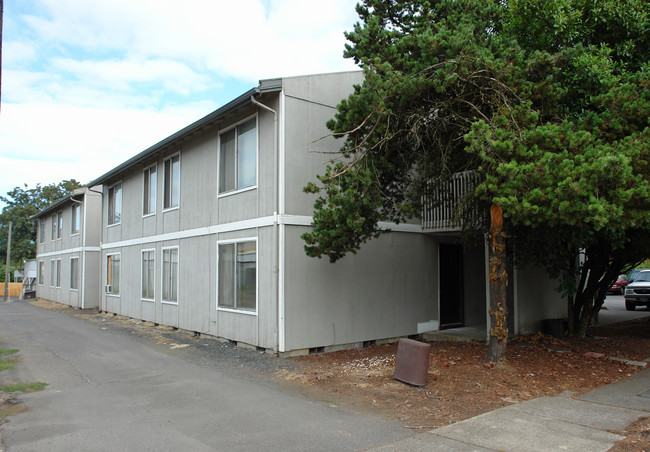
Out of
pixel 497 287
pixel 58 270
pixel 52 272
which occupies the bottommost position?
pixel 52 272

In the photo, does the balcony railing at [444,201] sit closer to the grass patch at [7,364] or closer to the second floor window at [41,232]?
the grass patch at [7,364]

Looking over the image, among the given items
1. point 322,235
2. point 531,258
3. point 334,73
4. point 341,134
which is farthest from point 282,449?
point 334,73

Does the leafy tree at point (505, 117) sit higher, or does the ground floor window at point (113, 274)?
the leafy tree at point (505, 117)

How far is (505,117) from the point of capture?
754 centimetres

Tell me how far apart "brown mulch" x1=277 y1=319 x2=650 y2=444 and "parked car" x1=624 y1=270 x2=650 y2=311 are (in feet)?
30.9

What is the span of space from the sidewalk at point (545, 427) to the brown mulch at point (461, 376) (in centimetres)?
30

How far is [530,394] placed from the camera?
7199mm

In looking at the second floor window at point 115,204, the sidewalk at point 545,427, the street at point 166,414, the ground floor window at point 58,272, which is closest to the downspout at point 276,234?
the street at point 166,414

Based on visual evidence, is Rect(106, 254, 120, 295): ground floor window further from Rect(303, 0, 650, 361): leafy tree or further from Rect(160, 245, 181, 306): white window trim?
Rect(303, 0, 650, 361): leafy tree

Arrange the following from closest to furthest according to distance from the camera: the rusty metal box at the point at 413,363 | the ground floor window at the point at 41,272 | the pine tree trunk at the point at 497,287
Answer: the rusty metal box at the point at 413,363, the pine tree trunk at the point at 497,287, the ground floor window at the point at 41,272

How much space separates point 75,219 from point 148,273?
1125 centimetres

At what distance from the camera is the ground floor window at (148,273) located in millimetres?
15914

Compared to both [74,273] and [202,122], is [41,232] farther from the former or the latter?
[202,122]

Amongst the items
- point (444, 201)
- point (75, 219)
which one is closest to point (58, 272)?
point (75, 219)
